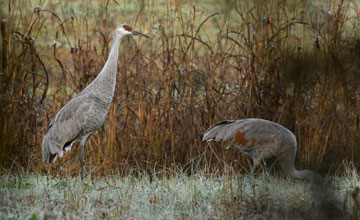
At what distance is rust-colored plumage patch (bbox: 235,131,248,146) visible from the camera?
3429 mm

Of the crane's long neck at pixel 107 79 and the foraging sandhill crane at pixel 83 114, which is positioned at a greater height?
the crane's long neck at pixel 107 79

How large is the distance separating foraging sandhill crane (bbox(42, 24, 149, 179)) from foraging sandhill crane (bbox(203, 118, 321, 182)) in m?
0.77

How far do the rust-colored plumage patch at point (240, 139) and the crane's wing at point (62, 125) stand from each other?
1.03 metres

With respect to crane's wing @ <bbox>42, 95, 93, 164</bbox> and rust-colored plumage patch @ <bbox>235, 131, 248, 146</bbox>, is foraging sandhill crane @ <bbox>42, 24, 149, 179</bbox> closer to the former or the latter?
crane's wing @ <bbox>42, 95, 93, 164</bbox>

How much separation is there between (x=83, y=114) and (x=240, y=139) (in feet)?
3.59

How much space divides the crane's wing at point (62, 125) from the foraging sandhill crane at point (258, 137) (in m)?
0.88

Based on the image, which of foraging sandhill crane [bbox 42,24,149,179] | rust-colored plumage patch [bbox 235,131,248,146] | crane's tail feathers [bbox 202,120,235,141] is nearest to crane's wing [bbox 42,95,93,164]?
foraging sandhill crane [bbox 42,24,149,179]

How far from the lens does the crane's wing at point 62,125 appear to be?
357 cm

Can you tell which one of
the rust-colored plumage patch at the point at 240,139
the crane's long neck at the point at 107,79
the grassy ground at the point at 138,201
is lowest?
the grassy ground at the point at 138,201

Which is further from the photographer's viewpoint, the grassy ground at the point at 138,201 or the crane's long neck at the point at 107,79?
the crane's long neck at the point at 107,79

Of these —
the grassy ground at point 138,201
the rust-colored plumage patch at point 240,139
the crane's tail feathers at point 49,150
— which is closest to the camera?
the grassy ground at point 138,201

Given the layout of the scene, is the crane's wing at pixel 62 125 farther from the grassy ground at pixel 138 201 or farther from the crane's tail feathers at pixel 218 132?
the crane's tail feathers at pixel 218 132

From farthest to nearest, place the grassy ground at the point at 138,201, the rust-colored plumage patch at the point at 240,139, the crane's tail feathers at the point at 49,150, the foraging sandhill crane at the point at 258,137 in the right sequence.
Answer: the crane's tail feathers at the point at 49,150 → the rust-colored plumage patch at the point at 240,139 → the foraging sandhill crane at the point at 258,137 → the grassy ground at the point at 138,201

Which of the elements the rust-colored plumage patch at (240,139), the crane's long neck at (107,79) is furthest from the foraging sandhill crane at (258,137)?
the crane's long neck at (107,79)
